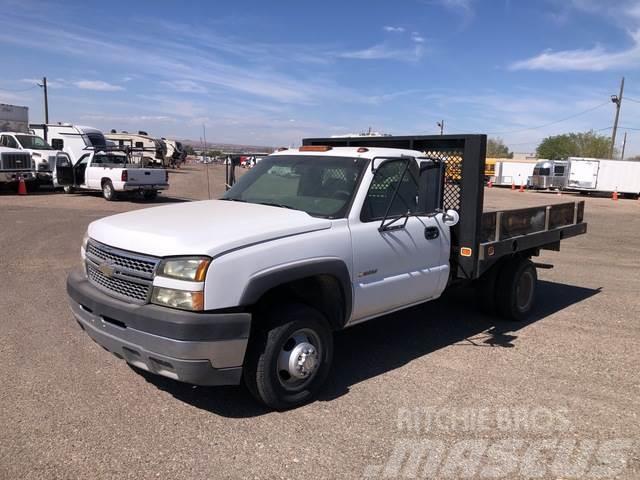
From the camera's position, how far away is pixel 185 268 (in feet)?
11.7

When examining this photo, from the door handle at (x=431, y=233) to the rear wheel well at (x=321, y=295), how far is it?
1186 mm

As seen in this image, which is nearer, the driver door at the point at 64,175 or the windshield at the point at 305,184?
the windshield at the point at 305,184

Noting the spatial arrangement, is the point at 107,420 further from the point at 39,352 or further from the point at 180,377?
the point at 39,352

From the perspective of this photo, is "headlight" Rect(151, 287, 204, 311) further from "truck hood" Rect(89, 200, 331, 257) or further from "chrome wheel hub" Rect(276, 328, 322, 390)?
"chrome wheel hub" Rect(276, 328, 322, 390)

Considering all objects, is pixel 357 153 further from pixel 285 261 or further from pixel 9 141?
pixel 9 141

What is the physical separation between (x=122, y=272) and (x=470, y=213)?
10.8 feet

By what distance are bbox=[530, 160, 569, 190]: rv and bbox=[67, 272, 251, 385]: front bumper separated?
42.7m

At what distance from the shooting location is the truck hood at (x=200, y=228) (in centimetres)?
366

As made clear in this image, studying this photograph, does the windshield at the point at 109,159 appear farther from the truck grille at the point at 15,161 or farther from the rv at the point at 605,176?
the rv at the point at 605,176

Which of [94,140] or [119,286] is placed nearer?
[119,286]

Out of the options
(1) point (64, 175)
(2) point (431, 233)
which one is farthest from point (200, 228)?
(1) point (64, 175)

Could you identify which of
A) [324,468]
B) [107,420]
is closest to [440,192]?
[324,468]

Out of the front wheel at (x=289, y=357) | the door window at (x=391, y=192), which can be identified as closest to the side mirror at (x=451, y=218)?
the door window at (x=391, y=192)

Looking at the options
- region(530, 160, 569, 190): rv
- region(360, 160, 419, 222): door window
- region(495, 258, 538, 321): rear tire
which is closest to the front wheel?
region(360, 160, 419, 222): door window
